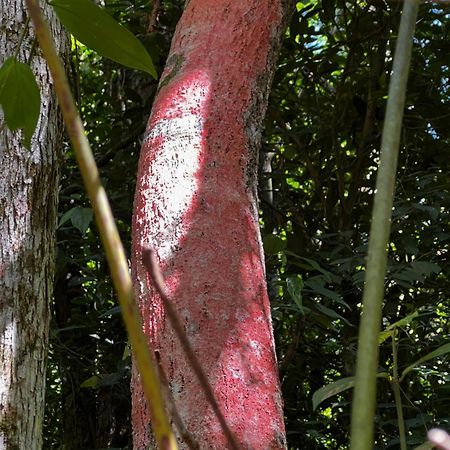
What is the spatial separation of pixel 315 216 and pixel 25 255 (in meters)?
1.84

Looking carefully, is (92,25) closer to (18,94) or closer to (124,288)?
(18,94)

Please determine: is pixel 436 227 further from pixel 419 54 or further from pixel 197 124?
pixel 197 124

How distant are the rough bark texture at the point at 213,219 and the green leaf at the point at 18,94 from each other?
303 mm

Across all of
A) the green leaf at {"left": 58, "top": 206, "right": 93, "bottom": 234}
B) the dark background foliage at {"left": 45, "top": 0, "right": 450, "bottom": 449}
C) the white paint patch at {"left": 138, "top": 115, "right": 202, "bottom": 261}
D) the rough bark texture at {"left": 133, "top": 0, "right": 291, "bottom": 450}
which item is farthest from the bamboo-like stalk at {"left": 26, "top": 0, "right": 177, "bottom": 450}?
the dark background foliage at {"left": 45, "top": 0, "right": 450, "bottom": 449}

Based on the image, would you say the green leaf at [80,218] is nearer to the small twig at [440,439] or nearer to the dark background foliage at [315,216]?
the dark background foliage at [315,216]

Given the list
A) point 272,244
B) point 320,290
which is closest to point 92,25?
point 272,244

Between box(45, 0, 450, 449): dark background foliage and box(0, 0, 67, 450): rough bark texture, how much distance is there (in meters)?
0.80

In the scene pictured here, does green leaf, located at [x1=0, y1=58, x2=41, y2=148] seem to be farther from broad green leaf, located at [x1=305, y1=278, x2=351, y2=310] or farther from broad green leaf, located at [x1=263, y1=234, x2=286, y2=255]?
broad green leaf, located at [x1=305, y1=278, x2=351, y2=310]

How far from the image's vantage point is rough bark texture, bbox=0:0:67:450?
1.45 meters

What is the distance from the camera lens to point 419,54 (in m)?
3.07

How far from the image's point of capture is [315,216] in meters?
3.21

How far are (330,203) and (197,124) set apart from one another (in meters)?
2.07

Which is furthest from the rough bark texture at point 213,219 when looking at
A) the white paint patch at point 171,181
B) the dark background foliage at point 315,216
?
the dark background foliage at point 315,216

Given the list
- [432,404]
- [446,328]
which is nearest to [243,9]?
[432,404]
